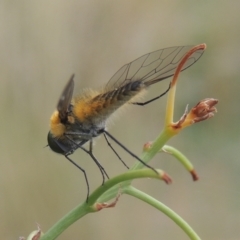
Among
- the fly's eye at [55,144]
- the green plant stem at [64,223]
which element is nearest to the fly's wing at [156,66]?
the fly's eye at [55,144]

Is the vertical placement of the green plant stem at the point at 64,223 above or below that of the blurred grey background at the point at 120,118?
above

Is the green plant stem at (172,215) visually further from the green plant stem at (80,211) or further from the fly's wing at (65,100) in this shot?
the fly's wing at (65,100)

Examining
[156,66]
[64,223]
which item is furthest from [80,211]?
[156,66]

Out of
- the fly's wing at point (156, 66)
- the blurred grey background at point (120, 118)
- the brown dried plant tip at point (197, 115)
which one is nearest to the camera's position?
the brown dried plant tip at point (197, 115)

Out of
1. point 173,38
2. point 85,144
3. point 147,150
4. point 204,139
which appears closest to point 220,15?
point 173,38

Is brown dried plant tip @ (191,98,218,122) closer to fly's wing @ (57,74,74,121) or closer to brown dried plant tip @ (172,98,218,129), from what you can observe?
brown dried plant tip @ (172,98,218,129)

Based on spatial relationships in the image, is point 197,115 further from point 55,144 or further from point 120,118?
point 120,118
